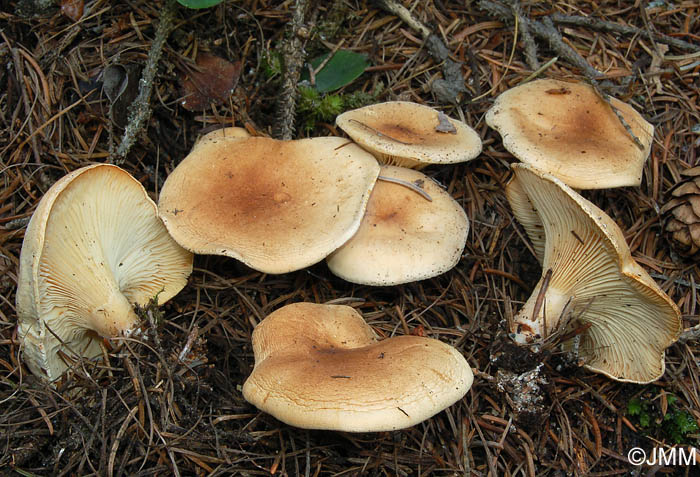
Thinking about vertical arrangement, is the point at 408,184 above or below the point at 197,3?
below

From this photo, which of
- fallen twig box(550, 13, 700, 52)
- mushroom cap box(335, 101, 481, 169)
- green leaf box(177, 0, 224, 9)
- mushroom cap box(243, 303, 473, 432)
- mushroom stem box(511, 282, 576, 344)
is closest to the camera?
mushroom cap box(243, 303, 473, 432)

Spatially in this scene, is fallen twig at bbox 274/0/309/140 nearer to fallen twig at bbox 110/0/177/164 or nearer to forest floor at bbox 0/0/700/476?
forest floor at bbox 0/0/700/476

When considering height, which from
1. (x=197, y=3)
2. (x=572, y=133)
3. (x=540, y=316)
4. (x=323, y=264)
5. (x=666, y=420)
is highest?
(x=197, y=3)

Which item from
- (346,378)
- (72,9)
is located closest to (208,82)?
(72,9)

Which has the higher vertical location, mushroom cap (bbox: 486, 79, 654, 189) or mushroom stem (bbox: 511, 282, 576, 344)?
mushroom cap (bbox: 486, 79, 654, 189)

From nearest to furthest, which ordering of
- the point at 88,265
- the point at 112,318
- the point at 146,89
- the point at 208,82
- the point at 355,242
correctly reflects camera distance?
the point at 88,265 < the point at 112,318 < the point at 355,242 < the point at 146,89 < the point at 208,82

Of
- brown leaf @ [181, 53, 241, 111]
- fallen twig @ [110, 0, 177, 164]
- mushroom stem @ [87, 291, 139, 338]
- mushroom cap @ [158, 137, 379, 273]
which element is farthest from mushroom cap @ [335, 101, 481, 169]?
mushroom stem @ [87, 291, 139, 338]

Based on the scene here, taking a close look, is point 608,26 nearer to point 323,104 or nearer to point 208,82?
point 323,104
